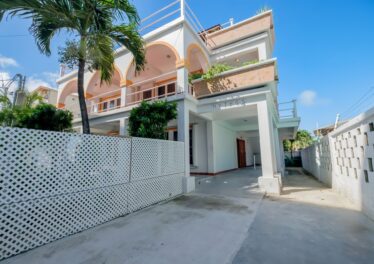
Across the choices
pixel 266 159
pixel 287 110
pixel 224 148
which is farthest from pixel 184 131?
pixel 287 110

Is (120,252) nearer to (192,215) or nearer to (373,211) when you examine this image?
(192,215)

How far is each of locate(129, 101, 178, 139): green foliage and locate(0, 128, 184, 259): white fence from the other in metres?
1.07

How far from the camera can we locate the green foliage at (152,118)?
20.6 feet

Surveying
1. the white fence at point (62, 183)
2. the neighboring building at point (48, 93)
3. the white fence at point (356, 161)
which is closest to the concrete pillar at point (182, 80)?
the white fence at point (62, 183)

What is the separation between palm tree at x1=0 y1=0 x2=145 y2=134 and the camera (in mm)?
4703

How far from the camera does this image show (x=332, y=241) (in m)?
2.93

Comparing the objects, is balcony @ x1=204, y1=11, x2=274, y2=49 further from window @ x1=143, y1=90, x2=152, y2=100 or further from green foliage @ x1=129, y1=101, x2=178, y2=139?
green foliage @ x1=129, y1=101, x2=178, y2=139

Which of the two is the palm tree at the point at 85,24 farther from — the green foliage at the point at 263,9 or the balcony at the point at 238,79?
the green foliage at the point at 263,9

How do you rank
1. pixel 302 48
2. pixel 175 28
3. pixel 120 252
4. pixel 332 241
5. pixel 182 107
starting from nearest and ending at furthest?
pixel 120 252 < pixel 332 241 < pixel 182 107 < pixel 175 28 < pixel 302 48

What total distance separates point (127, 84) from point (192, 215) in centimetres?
741

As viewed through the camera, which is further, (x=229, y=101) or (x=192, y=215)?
(x=229, y=101)

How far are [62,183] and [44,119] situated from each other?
6106 millimetres

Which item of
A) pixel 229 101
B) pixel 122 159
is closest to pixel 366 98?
pixel 229 101

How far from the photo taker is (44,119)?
7684 mm
